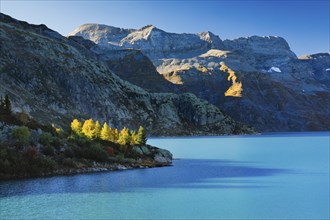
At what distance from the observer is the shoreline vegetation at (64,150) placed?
85.5 metres

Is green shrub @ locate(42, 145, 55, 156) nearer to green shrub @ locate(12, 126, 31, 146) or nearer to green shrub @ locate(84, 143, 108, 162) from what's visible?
green shrub @ locate(12, 126, 31, 146)

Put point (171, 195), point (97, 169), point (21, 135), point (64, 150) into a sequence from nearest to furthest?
point (171, 195) < point (21, 135) < point (64, 150) < point (97, 169)

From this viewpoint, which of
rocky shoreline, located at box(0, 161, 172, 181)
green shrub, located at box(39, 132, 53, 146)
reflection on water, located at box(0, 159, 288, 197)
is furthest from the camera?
green shrub, located at box(39, 132, 53, 146)

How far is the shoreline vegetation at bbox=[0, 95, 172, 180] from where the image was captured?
8550cm

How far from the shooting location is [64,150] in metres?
97.4

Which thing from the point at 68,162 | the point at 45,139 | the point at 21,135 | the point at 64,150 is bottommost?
the point at 68,162

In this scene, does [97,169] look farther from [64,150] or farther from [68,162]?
[64,150]

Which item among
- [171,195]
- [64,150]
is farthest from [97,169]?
[171,195]

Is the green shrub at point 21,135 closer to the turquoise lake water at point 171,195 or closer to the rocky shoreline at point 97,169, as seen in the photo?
the rocky shoreline at point 97,169

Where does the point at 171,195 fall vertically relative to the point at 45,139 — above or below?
below

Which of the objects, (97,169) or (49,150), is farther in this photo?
(97,169)

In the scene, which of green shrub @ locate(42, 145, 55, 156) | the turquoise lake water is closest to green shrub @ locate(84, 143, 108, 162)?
the turquoise lake water

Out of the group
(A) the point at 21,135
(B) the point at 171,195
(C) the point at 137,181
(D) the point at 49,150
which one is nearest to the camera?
(B) the point at 171,195

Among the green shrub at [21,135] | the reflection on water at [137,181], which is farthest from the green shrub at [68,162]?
the green shrub at [21,135]
